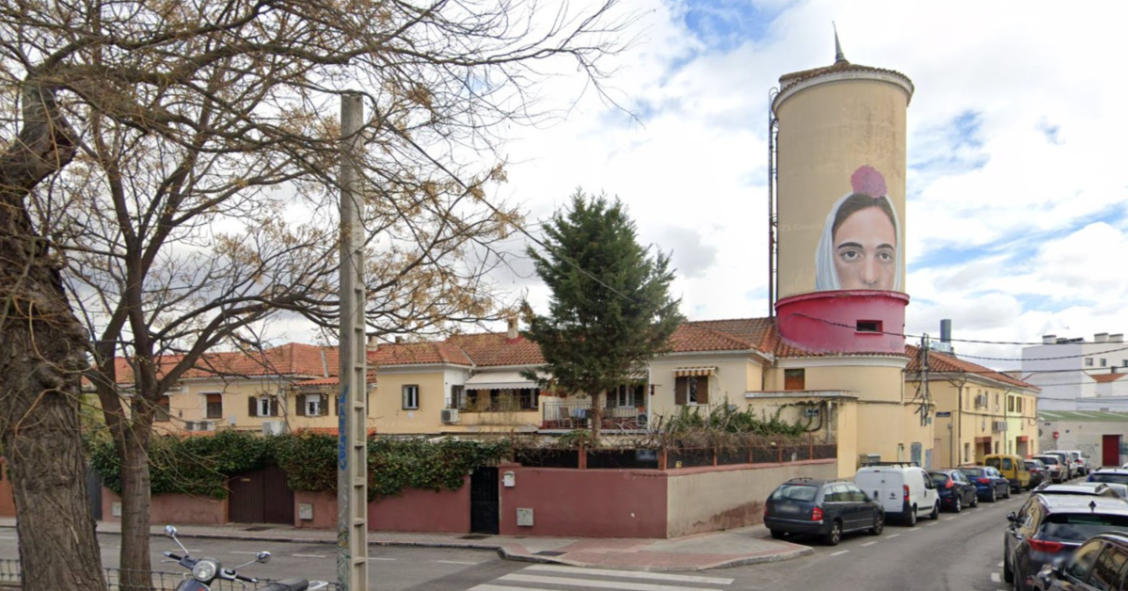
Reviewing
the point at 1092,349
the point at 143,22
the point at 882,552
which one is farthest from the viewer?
the point at 1092,349

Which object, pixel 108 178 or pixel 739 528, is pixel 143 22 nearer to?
pixel 108 178

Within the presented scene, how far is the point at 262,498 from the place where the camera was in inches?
953

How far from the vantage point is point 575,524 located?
1998 cm

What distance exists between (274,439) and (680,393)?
16.6 meters

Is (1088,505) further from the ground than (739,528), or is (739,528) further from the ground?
(1088,505)

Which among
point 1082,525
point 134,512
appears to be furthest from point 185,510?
point 1082,525

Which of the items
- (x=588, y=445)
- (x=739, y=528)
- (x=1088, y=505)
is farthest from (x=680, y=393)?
(x=1088, y=505)

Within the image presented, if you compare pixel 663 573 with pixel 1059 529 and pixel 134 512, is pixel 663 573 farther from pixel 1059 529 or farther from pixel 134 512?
pixel 134 512

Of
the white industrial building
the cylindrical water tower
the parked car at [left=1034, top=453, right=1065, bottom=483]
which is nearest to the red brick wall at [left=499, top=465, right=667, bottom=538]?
the cylindrical water tower

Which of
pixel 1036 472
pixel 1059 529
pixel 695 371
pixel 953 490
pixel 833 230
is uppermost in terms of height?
pixel 833 230

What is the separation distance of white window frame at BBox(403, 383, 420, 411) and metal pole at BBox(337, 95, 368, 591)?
1166 inches

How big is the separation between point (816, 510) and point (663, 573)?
16.8ft

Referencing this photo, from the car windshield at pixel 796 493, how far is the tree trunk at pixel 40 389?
15.3 metres

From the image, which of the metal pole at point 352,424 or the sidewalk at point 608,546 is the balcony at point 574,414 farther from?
the metal pole at point 352,424
